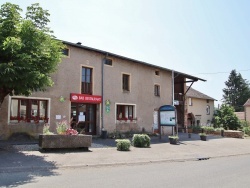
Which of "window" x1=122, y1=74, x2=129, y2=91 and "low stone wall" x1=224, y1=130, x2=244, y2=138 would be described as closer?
"window" x1=122, y1=74, x2=129, y2=91

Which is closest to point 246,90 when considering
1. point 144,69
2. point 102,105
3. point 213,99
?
point 213,99

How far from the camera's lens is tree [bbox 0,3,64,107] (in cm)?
995

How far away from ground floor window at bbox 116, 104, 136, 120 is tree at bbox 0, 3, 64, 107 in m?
11.0

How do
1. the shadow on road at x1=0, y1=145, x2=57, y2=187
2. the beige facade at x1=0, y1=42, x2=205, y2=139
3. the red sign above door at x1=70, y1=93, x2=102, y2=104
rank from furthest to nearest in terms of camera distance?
1. the red sign above door at x1=70, y1=93, x2=102, y2=104
2. the beige facade at x1=0, y1=42, x2=205, y2=139
3. the shadow on road at x1=0, y1=145, x2=57, y2=187

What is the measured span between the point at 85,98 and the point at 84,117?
4.74ft

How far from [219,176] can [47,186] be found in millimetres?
4980

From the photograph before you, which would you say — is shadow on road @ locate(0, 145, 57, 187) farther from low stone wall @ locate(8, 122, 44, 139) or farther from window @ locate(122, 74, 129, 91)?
window @ locate(122, 74, 129, 91)

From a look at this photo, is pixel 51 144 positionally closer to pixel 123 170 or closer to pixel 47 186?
pixel 123 170

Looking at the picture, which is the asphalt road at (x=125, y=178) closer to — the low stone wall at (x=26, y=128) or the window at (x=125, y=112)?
the low stone wall at (x=26, y=128)

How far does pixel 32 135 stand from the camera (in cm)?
1641

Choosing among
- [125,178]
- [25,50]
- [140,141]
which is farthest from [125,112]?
[125,178]

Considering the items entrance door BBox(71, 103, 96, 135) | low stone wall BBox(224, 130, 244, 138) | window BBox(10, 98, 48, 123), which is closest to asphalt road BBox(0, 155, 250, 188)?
window BBox(10, 98, 48, 123)

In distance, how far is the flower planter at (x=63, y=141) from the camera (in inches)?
473

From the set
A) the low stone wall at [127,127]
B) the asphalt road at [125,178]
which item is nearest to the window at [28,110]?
the low stone wall at [127,127]
